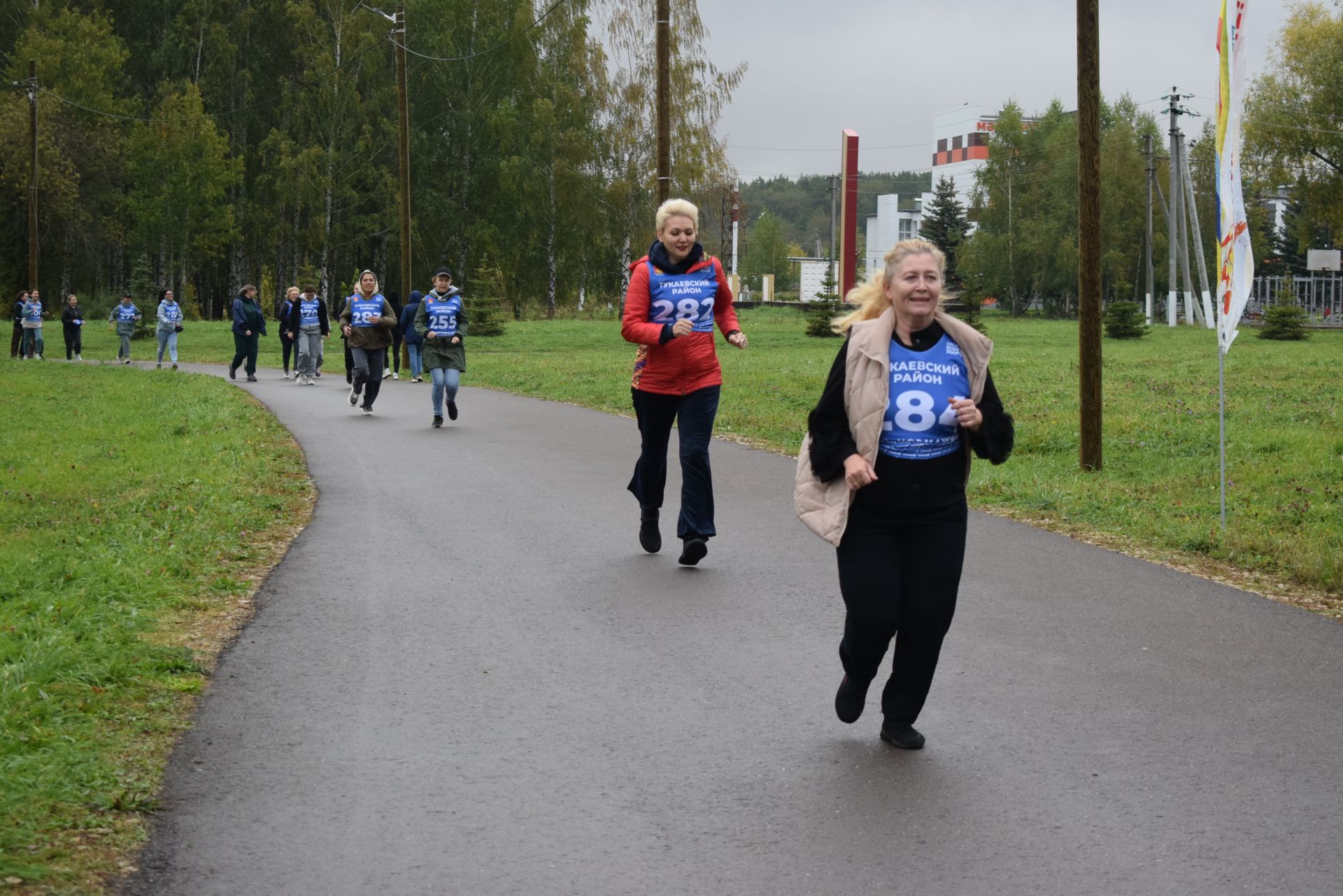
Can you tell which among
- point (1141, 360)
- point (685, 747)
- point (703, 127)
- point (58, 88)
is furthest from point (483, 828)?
point (58, 88)

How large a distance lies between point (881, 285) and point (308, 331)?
2299 centimetres

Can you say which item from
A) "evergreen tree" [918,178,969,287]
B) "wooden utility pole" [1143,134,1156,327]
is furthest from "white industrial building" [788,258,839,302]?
"wooden utility pole" [1143,134,1156,327]

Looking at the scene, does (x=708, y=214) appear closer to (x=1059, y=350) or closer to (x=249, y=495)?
(x=1059, y=350)

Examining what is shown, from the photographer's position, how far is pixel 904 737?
505 cm

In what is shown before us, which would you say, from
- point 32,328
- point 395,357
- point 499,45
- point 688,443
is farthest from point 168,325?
point 499,45

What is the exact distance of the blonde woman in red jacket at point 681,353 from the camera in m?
8.15

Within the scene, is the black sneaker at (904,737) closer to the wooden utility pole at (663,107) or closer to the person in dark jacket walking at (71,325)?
the wooden utility pole at (663,107)

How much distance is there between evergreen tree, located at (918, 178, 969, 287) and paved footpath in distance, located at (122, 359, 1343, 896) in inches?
3664

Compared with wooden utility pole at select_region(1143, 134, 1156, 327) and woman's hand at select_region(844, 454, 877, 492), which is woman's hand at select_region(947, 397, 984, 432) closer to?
woman's hand at select_region(844, 454, 877, 492)

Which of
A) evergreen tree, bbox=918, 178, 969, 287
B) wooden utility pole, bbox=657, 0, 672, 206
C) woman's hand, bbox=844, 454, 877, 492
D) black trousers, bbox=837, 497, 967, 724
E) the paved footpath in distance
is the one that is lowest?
the paved footpath in distance

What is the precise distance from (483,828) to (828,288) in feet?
156

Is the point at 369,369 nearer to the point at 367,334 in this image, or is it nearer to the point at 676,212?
the point at 367,334

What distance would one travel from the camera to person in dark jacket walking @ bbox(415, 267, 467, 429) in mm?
17188

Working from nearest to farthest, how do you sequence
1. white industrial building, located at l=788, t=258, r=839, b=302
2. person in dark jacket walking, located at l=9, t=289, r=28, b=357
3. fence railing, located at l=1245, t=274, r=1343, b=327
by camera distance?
person in dark jacket walking, located at l=9, t=289, r=28, b=357 → fence railing, located at l=1245, t=274, r=1343, b=327 → white industrial building, located at l=788, t=258, r=839, b=302
